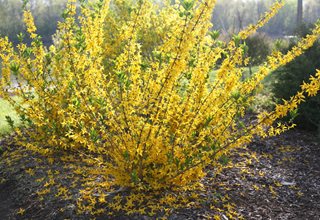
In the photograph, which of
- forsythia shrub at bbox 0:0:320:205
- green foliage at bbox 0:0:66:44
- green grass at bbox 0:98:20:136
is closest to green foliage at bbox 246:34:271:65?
green grass at bbox 0:98:20:136

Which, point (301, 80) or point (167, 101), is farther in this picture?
point (301, 80)

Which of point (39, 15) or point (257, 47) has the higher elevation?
point (39, 15)

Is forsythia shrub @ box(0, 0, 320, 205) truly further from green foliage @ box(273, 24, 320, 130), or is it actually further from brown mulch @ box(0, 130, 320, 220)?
green foliage @ box(273, 24, 320, 130)

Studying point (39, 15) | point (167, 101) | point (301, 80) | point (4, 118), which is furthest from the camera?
point (39, 15)

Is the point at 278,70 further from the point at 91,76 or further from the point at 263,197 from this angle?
the point at 91,76

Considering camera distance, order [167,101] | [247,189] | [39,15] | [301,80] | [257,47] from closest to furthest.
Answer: [167,101] → [247,189] → [301,80] → [257,47] → [39,15]

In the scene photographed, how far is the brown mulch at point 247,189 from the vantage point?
3785mm

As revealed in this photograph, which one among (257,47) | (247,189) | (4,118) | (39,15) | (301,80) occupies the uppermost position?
(39,15)

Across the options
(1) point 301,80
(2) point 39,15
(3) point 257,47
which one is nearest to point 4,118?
(1) point 301,80

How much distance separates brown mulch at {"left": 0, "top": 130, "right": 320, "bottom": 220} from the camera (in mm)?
3785

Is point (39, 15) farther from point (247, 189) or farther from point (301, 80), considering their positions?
point (247, 189)

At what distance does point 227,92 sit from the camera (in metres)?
3.73

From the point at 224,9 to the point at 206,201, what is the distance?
50945 mm

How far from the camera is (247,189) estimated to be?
4.26 m
